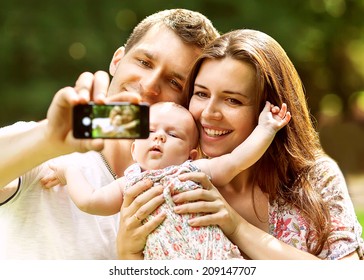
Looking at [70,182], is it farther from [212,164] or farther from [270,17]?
[270,17]

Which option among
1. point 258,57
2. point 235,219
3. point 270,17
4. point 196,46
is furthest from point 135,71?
point 270,17

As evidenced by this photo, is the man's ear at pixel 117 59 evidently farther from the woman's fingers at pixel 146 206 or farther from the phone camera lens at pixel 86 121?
the phone camera lens at pixel 86 121

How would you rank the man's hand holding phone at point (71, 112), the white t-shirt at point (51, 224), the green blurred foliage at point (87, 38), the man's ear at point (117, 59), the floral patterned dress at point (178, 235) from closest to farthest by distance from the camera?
the man's hand holding phone at point (71, 112) < the floral patterned dress at point (178, 235) < the white t-shirt at point (51, 224) < the man's ear at point (117, 59) < the green blurred foliage at point (87, 38)

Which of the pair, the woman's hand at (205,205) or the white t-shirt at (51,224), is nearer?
the woman's hand at (205,205)

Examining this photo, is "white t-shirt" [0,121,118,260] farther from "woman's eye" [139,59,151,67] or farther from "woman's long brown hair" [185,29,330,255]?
"woman's long brown hair" [185,29,330,255]

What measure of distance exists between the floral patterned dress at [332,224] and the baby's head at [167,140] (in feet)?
1.09

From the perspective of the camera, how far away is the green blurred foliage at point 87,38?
8.33 meters

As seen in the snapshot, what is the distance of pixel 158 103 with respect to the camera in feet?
7.63

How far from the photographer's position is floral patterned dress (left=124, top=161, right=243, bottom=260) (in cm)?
212

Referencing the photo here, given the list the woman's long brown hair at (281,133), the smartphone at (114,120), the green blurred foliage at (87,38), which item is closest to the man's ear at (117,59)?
the woman's long brown hair at (281,133)

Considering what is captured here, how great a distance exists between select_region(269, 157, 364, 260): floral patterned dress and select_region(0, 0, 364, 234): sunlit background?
5.48 m

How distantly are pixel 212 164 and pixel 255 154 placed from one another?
0.41ft

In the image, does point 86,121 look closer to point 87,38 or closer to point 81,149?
point 81,149

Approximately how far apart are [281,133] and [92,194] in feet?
2.13
